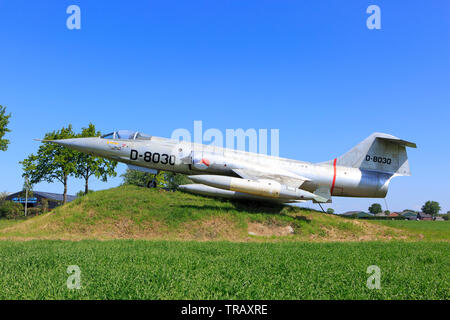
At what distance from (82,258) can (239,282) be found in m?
5.84

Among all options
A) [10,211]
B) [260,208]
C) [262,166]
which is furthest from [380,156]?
[10,211]

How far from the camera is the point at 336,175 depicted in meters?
24.3

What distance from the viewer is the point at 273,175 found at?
23.4m

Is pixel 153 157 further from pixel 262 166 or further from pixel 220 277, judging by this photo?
pixel 220 277

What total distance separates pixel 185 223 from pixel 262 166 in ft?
22.6

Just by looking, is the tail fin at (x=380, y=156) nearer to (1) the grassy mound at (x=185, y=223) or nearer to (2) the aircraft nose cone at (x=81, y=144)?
(1) the grassy mound at (x=185, y=223)

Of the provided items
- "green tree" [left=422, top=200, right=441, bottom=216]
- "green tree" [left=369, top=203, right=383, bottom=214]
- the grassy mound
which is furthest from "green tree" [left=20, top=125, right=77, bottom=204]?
"green tree" [left=422, top=200, right=441, bottom=216]

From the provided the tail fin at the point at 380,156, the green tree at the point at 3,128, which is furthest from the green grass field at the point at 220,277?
the green tree at the point at 3,128

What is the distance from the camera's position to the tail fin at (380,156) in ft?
81.3

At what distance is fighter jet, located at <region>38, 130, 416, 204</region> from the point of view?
2241 centimetres

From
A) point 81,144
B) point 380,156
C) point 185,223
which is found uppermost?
point 81,144

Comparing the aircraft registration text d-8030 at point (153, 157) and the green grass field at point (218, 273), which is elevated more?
the aircraft registration text d-8030 at point (153, 157)

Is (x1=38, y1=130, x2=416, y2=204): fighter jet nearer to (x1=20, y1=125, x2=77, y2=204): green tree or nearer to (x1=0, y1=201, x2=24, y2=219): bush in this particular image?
(x1=20, y1=125, x2=77, y2=204): green tree

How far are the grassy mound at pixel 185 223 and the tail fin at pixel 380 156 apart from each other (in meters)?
4.38
